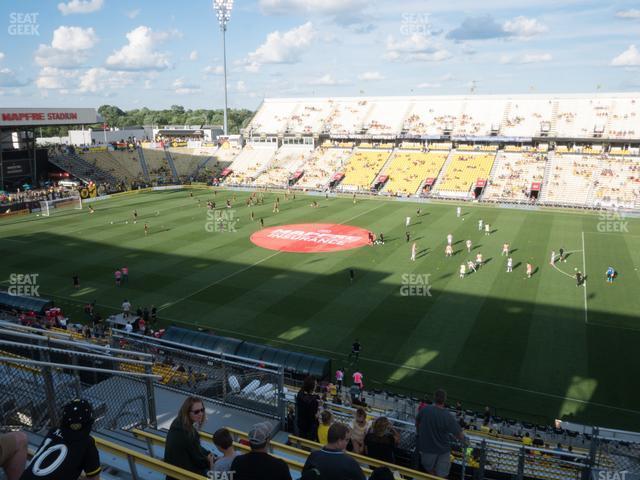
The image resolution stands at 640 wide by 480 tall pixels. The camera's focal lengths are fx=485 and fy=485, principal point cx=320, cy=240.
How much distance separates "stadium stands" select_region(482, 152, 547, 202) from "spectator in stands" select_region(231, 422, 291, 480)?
5702 cm

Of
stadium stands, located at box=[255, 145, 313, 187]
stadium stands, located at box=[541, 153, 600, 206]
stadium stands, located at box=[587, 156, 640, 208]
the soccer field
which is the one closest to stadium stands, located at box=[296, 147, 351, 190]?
stadium stands, located at box=[255, 145, 313, 187]

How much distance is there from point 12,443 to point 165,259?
3159 centimetres

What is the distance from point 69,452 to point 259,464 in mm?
1911

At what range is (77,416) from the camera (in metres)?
5.02

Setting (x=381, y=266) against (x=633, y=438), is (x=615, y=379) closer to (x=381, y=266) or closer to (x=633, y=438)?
(x=633, y=438)

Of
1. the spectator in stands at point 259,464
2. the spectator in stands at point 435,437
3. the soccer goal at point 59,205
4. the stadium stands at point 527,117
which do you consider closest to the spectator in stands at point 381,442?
the spectator in stands at point 435,437

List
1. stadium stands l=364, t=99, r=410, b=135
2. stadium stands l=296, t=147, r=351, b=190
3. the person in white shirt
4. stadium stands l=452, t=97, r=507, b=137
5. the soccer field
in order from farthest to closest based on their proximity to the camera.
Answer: stadium stands l=364, t=99, r=410, b=135
stadium stands l=452, t=97, r=507, b=137
stadium stands l=296, t=147, r=351, b=190
the person in white shirt
the soccer field

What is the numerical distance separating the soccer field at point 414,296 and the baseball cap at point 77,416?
1566 cm

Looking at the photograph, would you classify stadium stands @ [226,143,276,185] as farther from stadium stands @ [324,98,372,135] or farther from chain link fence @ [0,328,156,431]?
chain link fence @ [0,328,156,431]

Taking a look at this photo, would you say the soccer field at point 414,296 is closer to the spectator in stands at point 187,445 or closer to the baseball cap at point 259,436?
the spectator in stands at point 187,445

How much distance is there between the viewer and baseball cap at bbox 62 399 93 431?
16.4 ft

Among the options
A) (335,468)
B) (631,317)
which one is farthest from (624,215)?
(335,468)

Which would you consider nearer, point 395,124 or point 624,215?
point 624,215

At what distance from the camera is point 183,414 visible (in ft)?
19.6
